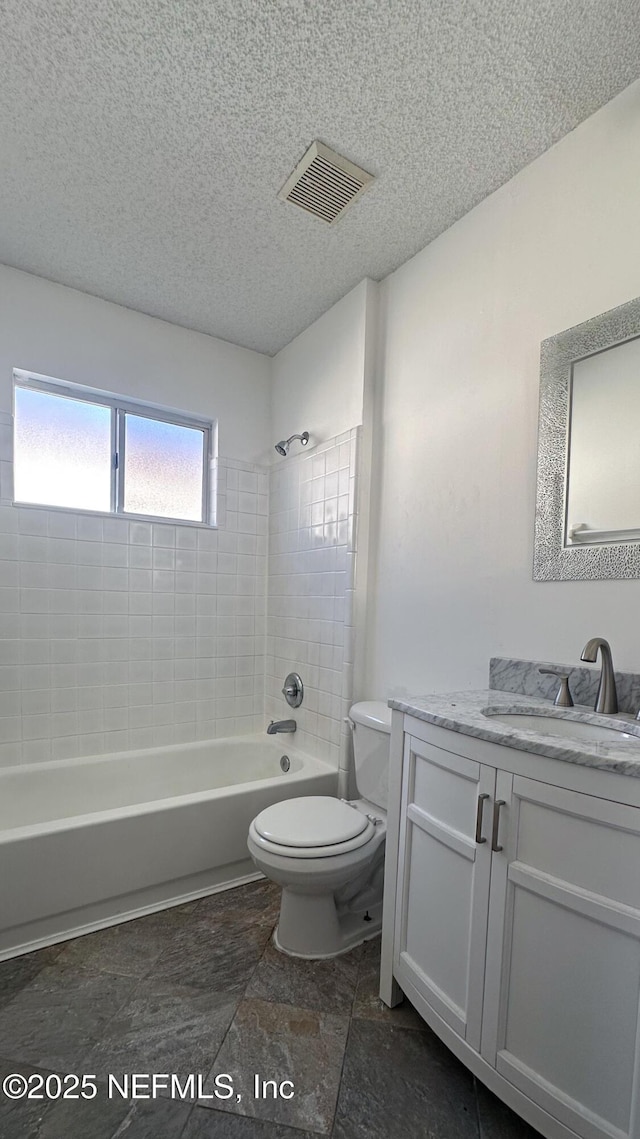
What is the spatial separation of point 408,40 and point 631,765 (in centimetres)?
168

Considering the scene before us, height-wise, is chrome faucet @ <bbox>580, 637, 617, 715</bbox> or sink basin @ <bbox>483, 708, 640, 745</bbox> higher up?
chrome faucet @ <bbox>580, 637, 617, 715</bbox>

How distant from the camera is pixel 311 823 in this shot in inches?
62.8

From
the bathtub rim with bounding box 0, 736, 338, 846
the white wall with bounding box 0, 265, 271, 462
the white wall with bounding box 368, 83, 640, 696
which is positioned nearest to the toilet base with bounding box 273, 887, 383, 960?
the bathtub rim with bounding box 0, 736, 338, 846

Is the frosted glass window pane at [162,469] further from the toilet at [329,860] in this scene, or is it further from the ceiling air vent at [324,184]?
the toilet at [329,860]

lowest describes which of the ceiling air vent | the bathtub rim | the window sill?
the bathtub rim

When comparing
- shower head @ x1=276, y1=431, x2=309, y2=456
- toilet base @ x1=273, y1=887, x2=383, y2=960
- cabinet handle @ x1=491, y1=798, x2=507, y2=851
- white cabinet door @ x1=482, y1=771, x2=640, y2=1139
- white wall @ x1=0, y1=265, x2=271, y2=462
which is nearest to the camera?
white cabinet door @ x1=482, y1=771, x2=640, y2=1139

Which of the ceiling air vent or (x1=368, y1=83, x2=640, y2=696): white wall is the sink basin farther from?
the ceiling air vent

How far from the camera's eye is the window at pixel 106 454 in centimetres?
224

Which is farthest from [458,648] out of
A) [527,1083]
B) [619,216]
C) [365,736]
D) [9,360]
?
[9,360]

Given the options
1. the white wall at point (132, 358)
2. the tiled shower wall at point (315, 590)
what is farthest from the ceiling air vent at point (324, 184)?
the white wall at point (132, 358)

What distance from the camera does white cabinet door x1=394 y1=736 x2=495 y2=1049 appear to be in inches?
40.8

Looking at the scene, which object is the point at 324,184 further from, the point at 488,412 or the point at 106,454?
the point at 106,454

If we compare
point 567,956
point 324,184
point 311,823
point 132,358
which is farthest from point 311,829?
point 132,358

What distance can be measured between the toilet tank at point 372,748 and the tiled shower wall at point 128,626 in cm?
101
